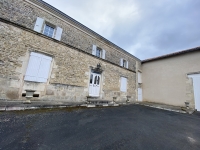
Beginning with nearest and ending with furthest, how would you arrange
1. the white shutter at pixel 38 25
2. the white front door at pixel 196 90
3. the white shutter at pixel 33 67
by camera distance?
the white shutter at pixel 33 67 < the white shutter at pixel 38 25 < the white front door at pixel 196 90

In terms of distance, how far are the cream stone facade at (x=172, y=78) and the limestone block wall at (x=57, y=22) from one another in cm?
497

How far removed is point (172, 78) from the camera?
9.26 meters

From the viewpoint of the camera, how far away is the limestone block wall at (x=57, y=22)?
4.82 metres

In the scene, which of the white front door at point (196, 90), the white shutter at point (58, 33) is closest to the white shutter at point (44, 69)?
the white shutter at point (58, 33)

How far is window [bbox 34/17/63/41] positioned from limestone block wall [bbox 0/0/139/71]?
23 cm

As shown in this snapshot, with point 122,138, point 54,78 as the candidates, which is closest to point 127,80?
point 54,78

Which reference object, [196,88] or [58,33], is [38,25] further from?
[196,88]

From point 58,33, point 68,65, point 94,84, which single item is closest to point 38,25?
point 58,33

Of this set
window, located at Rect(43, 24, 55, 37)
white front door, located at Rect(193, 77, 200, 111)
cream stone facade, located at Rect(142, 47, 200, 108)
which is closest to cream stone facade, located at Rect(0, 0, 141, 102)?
window, located at Rect(43, 24, 55, 37)

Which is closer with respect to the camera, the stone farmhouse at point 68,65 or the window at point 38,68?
the stone farmhouse at point 68,65

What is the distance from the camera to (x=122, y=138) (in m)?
2.17

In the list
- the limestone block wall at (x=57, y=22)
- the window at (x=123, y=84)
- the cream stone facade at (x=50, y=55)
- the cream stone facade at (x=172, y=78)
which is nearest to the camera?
the cream stone facade at (x=50, y=55)

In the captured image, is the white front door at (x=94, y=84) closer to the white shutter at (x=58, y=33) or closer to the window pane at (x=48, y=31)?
the white shutter at (x=58, y=33)

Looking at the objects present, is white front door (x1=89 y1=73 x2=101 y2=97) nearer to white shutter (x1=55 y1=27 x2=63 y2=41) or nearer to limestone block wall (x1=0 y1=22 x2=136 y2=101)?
limestone block wall (x1=0 y1=22 x2=136 y2=101)
